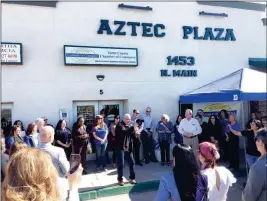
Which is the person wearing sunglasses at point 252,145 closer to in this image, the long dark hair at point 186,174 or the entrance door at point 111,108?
the long dark hair at point 186,174

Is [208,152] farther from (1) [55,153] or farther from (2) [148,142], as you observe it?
(2) [148,142]

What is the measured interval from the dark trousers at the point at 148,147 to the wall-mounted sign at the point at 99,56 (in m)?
2.70

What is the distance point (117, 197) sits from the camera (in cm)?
670

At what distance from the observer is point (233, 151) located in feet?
27.9

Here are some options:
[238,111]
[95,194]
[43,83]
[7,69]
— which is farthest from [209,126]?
[7,69]

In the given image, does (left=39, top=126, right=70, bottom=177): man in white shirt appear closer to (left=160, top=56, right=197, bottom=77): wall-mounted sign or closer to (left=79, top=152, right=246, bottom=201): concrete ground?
(left=79, top=152, right=246, bottom=201): concrete ground

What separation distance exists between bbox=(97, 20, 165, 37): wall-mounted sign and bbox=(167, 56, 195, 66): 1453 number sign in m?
0.98

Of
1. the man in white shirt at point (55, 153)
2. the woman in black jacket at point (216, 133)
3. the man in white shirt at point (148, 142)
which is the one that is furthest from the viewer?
the man in white shirt at point (148, 142)

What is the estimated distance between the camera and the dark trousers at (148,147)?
9.90m

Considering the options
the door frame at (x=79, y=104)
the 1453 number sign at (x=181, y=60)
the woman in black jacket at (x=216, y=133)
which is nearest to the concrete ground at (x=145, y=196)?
the woman in black jacket at (x=216, y=133)

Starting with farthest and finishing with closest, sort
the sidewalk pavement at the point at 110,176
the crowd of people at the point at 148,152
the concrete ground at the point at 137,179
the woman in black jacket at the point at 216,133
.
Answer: the woman in black jacket at the point at 216,133
the sidewalk pavement at the point at 110,176
the concrete ground at the point at 137,179
the crowd of people at the point at 148,152

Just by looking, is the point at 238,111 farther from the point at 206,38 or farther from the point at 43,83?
the point at 43,83

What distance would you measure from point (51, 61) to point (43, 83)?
769 mm

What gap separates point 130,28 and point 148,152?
4.56 meters
